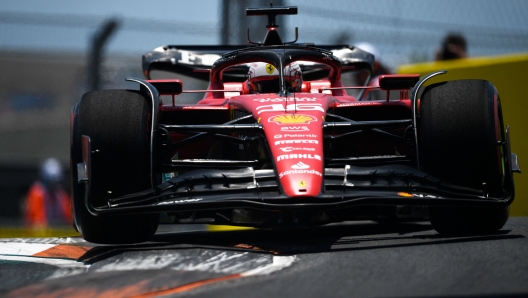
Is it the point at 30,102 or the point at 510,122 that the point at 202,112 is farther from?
the point at 30,102

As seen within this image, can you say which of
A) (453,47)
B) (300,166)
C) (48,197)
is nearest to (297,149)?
(300,166)

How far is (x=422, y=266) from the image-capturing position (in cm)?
324

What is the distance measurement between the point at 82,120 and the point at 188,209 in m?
0.84

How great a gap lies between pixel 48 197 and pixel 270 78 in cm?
657

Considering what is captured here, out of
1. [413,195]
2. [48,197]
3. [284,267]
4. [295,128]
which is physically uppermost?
[295,128]

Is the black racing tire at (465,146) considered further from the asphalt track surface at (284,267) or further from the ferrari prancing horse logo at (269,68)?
the ferrari prancing horse logo at (269,68)

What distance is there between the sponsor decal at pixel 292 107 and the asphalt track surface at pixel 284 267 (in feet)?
2.29

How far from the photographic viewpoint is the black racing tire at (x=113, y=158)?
428 cm

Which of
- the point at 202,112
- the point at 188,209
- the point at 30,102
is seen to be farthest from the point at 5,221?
the point at 188,209

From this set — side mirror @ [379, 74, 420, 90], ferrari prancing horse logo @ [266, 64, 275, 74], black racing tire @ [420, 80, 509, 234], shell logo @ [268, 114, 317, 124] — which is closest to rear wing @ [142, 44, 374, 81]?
ferrari prancing horse logo @ [266, 64, 275, 74]

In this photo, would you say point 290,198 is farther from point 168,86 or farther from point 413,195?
point 168,86

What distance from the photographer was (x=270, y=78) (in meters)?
5.73

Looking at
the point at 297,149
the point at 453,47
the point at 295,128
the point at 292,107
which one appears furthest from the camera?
the point at 453,47

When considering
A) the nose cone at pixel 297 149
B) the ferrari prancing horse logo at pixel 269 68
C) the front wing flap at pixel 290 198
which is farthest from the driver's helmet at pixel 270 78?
the front wing flap at pixel 290 198
